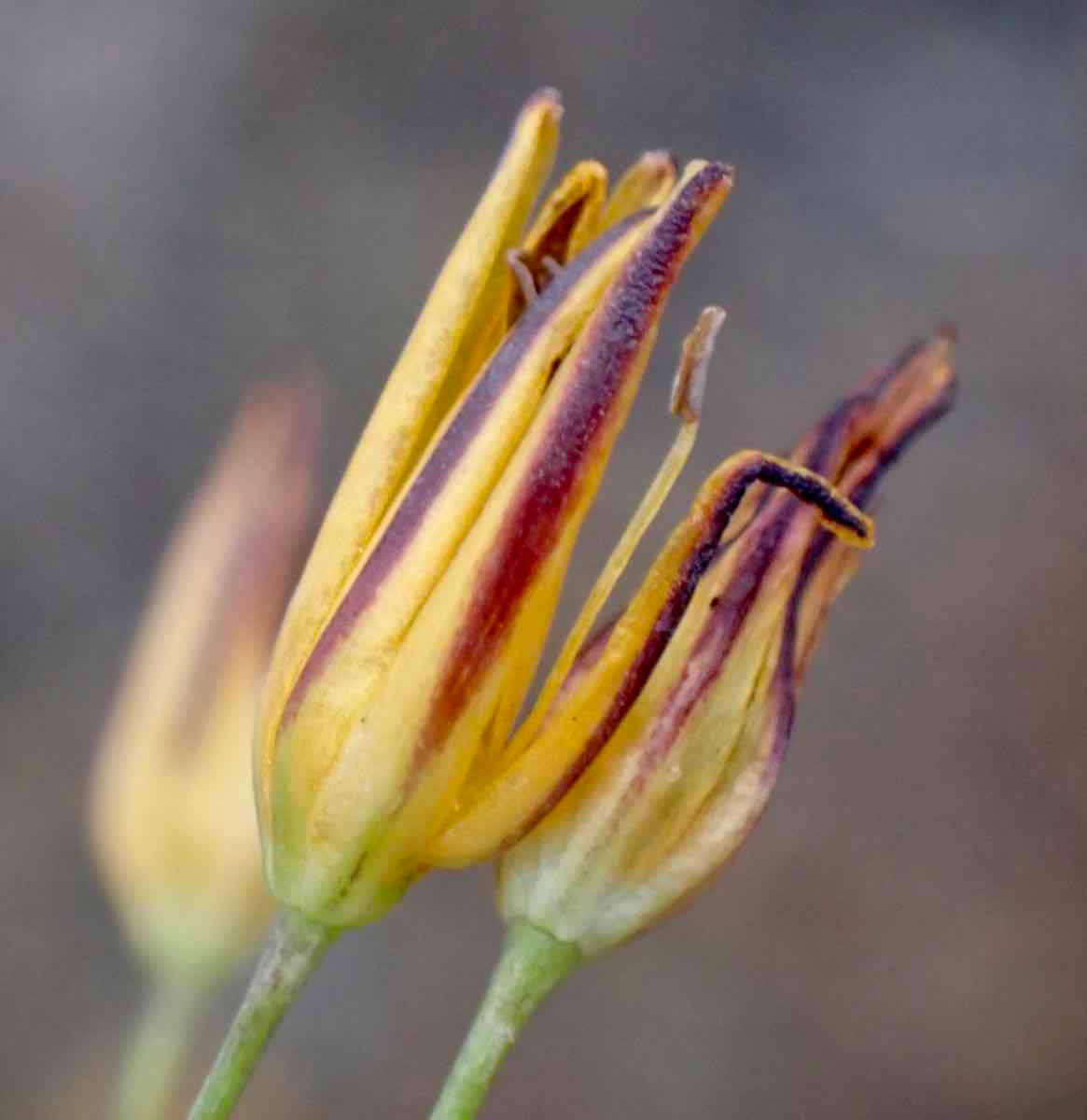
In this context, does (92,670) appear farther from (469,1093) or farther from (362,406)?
(469,1093)

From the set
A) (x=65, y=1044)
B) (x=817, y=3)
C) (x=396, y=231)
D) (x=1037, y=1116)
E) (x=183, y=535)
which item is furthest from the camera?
(x=817, y=3)

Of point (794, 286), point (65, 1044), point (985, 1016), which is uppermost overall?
point (794, 286)

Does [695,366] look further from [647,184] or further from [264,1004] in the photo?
[264,1004]

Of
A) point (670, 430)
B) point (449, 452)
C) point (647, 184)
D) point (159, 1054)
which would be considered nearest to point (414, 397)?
point (449, 452)

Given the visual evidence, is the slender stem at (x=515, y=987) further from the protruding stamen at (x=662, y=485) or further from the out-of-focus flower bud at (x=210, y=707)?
the out-of-focus flower bud at (x=210, y=707)

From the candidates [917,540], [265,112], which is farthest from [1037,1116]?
[265,112]

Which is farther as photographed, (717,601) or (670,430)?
(670,430)

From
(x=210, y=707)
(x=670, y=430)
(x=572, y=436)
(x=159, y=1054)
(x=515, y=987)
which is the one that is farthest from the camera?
(x=670, y=430)
